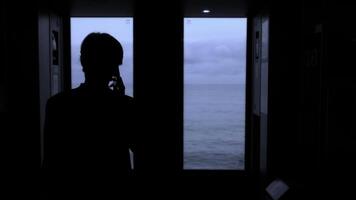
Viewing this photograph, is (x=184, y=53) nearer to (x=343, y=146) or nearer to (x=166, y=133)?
(x=166, y=133)

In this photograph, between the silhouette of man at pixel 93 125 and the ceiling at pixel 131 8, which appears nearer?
the silhouette of man at pixel 93 125

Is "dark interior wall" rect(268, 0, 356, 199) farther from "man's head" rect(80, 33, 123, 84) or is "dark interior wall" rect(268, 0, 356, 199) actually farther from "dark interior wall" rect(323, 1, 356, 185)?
"man's head" rect(80, 33, 123, 84)

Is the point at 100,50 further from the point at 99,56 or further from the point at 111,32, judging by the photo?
the point at 111,32

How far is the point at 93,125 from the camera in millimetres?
1742

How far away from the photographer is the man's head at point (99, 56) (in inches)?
69.6

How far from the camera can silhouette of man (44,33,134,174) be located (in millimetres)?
1725

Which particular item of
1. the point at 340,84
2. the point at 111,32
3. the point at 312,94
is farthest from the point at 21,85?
the point at 340,84

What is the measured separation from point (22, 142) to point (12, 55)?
2.76 feet

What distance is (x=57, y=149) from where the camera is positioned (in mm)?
1724

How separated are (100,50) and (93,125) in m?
0.29

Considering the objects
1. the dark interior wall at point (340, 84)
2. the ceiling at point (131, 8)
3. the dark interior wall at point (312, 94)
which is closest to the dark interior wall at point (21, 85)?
the ceiling at point (131, 8)

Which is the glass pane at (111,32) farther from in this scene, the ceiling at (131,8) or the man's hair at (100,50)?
the man's hair at (100,50)

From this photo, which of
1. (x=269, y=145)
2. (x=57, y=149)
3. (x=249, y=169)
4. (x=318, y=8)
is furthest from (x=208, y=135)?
(x=57, y=149)

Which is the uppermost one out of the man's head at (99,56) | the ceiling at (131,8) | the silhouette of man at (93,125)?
the ceiling at (131,8)
